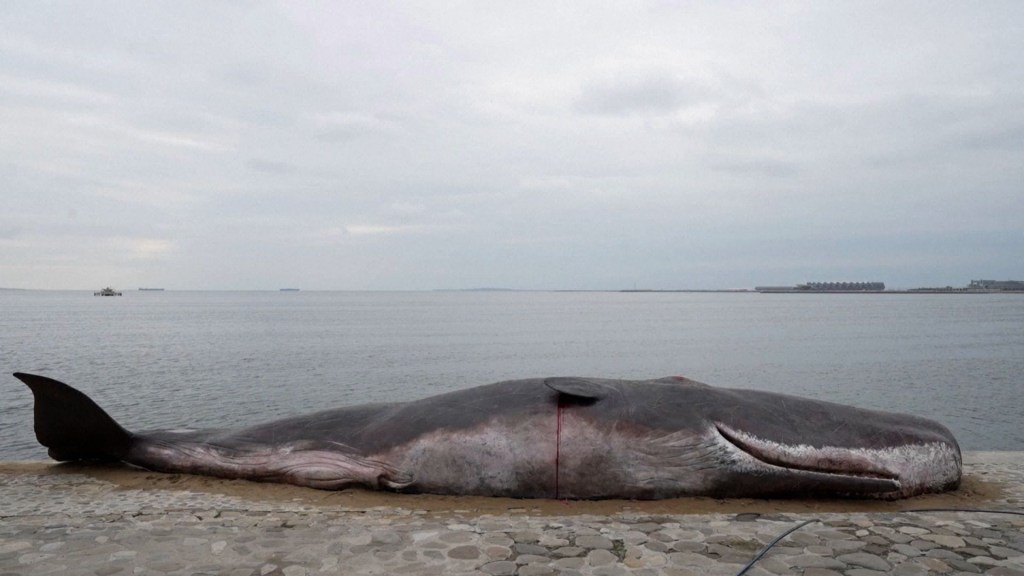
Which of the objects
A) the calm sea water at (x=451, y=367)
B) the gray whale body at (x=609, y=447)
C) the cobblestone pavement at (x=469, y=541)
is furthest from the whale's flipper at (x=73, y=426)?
the calm sea water at (x=451, y=367)

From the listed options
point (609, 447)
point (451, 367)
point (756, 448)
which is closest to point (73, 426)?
point (609, 447)

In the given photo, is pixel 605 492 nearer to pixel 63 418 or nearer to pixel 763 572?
pixel 763 572

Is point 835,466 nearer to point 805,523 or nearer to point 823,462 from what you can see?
point 823,462

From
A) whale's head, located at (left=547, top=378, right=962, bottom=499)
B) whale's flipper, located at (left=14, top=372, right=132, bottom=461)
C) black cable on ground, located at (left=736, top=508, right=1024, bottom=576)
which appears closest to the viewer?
black cable on ground, located at (left=736, top=508, right=1024, bottom=576)

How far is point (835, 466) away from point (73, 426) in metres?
9.34

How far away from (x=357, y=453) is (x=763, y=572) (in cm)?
468

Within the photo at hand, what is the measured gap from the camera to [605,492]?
7.35 metres

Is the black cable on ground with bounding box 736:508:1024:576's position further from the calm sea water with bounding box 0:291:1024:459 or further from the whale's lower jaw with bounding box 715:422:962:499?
the calm sea water with bounding box 0:291:1024:459

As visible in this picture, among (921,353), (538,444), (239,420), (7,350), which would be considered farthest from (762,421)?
(7,350)

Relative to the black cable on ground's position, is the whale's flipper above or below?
above

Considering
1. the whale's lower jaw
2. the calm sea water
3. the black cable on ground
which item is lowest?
the calm sea water

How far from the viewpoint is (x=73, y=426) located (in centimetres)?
868

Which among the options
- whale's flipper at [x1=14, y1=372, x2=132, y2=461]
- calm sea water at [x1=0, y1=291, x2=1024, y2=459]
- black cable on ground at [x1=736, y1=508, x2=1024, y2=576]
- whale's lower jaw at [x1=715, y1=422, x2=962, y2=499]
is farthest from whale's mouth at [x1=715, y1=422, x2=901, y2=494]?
calm sea water at [x1=0, y1=291, x2=1024, y2=459]

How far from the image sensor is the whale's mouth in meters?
7.39
